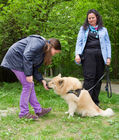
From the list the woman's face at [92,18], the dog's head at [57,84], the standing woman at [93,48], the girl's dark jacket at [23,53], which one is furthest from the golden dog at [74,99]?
the woman's face at [92,18]

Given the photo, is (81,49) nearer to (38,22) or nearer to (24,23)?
(38,22)

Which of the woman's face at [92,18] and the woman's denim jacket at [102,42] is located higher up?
the woman's face at [92,18]

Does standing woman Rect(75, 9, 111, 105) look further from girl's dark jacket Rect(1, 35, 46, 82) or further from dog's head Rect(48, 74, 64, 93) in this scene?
girl's dark jacket Rect(1, 35, 46, 82)

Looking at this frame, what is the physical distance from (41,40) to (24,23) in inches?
149

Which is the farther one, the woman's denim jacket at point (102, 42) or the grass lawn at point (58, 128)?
the woman's denim jacket at point (102, 42)

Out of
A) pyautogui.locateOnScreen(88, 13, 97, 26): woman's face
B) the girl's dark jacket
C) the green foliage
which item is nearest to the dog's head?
the girl's dark jacket

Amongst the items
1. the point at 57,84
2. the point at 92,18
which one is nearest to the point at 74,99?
the point at 57,84

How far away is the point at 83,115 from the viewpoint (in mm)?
3715

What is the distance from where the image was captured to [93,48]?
4.04 metres

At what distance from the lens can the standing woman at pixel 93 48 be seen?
3.98m

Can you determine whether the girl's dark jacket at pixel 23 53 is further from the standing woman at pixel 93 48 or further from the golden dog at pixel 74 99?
the standing woman at pixel 93 48

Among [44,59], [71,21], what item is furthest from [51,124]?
[71,21]

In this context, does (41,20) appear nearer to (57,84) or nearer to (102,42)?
(102,42)

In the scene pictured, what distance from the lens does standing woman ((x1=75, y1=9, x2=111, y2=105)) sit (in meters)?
3.98
